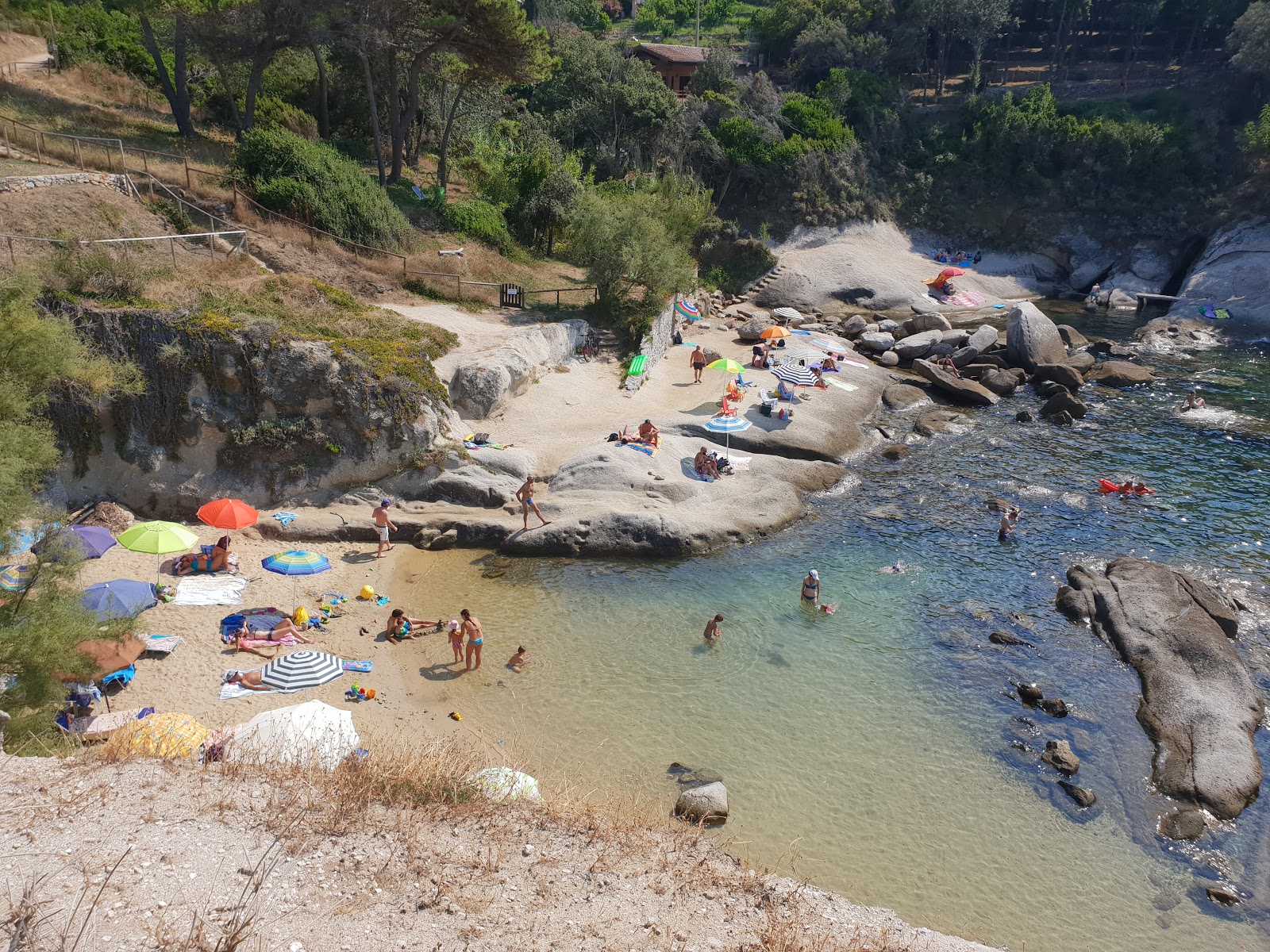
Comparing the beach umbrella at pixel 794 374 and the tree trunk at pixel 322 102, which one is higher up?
the tree trunk at pixel 322 102

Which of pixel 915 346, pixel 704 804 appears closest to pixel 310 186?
pixel 915 346

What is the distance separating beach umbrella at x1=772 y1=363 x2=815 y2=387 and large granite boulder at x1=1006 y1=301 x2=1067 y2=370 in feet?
39.1

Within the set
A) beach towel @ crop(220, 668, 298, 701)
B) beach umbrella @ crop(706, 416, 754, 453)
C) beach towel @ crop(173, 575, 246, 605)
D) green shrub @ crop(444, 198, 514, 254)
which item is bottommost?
beach towel @ crop(220, 668, 298, 701)

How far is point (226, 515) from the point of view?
64.1 ft

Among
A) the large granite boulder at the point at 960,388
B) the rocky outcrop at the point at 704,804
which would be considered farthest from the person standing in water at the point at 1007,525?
A: the rocky outcrop at the point at 704,804

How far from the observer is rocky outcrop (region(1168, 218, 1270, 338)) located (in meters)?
44.3

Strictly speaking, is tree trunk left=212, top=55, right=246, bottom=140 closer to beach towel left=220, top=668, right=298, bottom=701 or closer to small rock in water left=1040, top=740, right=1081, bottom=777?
beach towel left=220, top=668, right=298, bottom=701

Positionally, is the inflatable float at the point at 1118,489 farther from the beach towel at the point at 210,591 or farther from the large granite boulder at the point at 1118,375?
the beach towel at the point at 210,591

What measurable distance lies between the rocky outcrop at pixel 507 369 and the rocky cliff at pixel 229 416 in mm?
2310

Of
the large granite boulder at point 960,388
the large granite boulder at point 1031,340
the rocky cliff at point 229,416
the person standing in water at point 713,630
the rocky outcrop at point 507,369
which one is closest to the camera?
the person standing in water at point 713,630

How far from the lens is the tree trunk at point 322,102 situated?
4031 centimetres

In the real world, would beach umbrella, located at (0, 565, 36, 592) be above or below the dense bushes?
below

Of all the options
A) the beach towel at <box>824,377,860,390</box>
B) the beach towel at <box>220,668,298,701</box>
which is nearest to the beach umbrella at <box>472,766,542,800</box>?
the beach towel at <box>220,668,298,701</box>

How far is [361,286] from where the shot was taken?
30578mm
